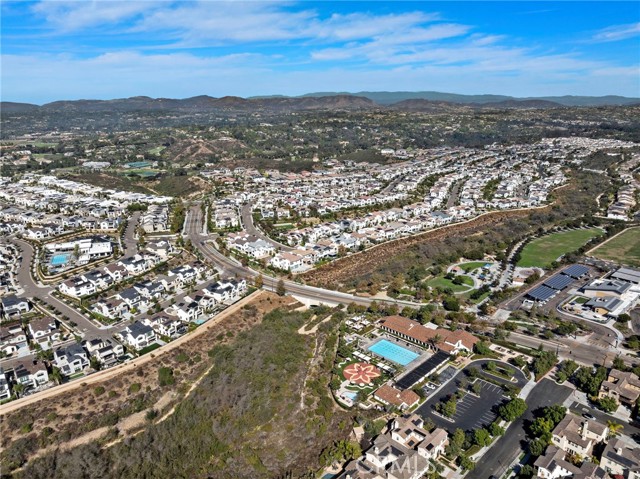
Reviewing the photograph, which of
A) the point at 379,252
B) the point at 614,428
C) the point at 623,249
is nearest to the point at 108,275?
the point at 379,252

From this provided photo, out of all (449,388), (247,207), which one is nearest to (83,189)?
(247,207)

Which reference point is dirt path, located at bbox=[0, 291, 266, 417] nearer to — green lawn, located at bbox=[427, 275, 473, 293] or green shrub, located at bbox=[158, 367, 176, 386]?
green shrub, located at bbox=[158, 367, 176, 386]

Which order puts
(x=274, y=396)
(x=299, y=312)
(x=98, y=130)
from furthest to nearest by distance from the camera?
(x=98, y=130)
(x=299, y=312)
(x=274, y=396)

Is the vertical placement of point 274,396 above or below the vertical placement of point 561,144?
below

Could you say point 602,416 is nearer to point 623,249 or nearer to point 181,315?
point 181,315

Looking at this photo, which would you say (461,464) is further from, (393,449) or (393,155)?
(393,155)

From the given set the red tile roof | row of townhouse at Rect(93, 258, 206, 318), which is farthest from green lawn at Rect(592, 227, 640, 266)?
row of townhouse at Rect(93, 258, 206, 318)

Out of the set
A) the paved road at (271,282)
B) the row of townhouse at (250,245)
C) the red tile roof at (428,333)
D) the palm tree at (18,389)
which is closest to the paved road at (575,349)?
the red tile roof at (428,333)
